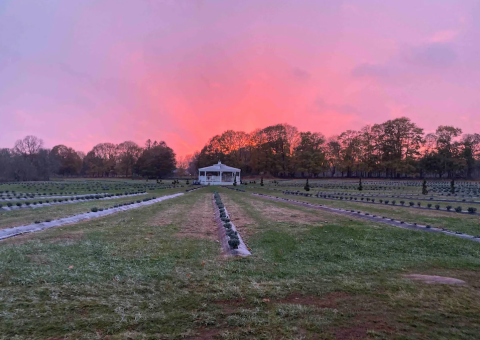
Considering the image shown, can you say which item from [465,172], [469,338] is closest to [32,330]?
[469,338]

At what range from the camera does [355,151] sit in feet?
220

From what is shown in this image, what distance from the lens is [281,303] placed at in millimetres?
3816

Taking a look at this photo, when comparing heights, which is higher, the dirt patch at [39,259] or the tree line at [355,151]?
the tree line at [355,151]

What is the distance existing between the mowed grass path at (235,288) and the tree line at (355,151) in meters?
58.6

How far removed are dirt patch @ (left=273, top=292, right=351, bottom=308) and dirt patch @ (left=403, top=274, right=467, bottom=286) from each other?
160 cm

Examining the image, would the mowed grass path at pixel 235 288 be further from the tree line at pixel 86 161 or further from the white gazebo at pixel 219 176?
the tree line at pixel 86 161

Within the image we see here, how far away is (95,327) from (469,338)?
399 centimetres

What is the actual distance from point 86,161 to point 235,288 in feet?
314

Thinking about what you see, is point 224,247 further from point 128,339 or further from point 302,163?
point 302,163

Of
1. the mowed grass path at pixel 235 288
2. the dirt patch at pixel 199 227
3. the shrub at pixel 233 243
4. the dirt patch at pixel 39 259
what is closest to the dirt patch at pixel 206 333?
the mowed grass path at pixel 235 288

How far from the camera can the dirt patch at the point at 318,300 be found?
381cm

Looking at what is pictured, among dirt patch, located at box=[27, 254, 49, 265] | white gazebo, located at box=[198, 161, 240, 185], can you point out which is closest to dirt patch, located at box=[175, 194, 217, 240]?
dirt patch, located at box=[27, 254, 49, 265]

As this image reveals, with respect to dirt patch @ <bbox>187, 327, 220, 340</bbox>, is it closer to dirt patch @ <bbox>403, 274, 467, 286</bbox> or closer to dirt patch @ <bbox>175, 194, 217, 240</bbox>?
dirt patch @ <bbox>403, 274, 467, 286</bbox>

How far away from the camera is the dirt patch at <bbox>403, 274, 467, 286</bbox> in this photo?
15.1ft
